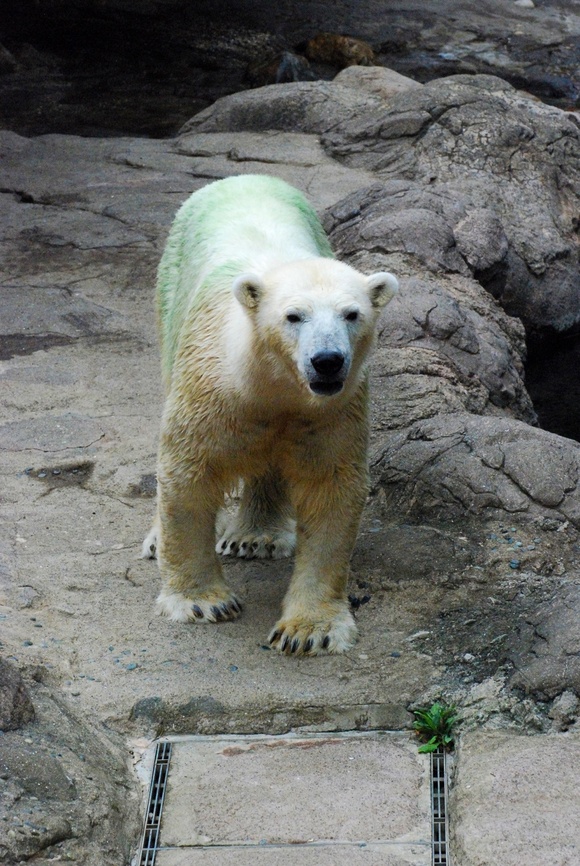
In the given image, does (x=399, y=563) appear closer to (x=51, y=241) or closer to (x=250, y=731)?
(x=250, y=731)

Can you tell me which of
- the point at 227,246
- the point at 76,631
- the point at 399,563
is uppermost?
the point at 227,246

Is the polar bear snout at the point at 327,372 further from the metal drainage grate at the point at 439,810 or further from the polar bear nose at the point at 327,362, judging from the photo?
the metal drainage grate at the point at 439,810

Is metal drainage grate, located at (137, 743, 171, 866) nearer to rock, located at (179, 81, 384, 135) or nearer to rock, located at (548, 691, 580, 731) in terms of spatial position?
rock, located at (548, 691, 580, 731)

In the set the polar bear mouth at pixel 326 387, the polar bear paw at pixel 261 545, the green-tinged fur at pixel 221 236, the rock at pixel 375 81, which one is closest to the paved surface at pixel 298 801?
the polar bear mouth at pixel 326 387

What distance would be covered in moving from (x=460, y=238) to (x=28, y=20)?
422 inches

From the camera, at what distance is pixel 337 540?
3.93 metres

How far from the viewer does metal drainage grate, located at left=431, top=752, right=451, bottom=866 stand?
305 cm

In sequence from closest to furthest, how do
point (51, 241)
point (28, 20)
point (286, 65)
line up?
point (51, 241)
point (286, 65)
point (28, 20)

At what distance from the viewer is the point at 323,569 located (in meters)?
3.98

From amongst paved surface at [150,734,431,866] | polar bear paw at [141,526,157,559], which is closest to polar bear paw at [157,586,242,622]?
polar bear paw at [141,526,157,559]

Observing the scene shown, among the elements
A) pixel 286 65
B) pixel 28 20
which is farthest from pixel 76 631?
pixel 28 20

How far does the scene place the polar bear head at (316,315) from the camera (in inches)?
130

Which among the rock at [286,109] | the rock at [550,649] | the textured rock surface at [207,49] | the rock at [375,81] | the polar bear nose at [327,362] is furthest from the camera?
the textured rock surface at [207,49]

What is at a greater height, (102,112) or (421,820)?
(102,112)
